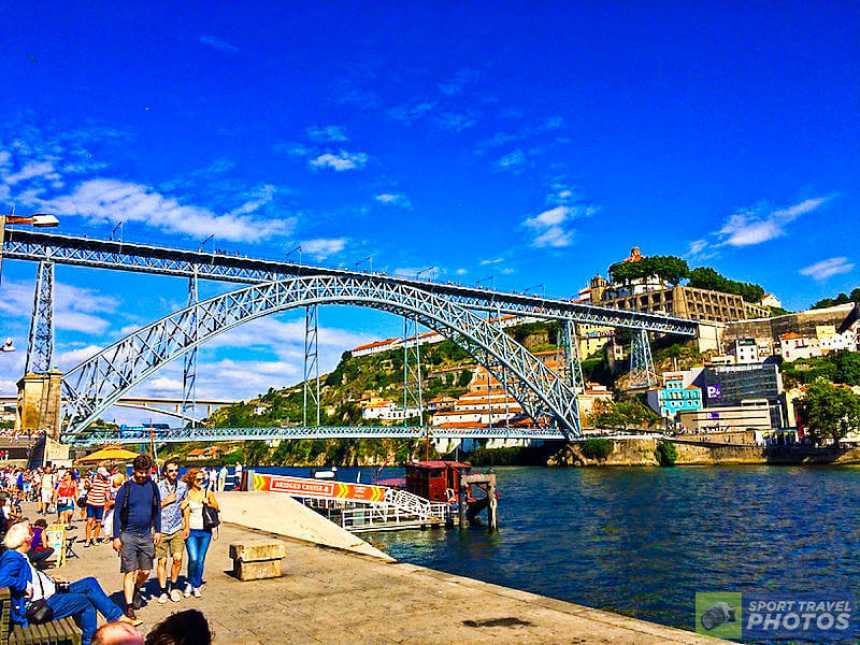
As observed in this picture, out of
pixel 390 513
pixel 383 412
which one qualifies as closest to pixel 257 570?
pixel 390 513

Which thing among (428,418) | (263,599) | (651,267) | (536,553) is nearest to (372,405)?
(428,418)

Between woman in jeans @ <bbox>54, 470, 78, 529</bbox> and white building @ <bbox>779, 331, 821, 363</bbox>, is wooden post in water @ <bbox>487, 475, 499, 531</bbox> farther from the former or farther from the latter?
white building @ <bbox>779, 331, 821, 363</bbox>

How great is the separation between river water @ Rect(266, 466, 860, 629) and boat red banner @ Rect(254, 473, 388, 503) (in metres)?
1.71

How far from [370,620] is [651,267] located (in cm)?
9637

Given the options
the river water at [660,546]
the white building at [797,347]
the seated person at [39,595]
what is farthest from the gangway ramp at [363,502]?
the white building at [797,347]

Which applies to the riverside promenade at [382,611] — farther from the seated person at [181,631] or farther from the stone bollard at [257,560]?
the seated person at [181,631]

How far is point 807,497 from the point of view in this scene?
28562 mm

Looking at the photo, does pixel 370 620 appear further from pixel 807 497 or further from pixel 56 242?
pixel 56 242

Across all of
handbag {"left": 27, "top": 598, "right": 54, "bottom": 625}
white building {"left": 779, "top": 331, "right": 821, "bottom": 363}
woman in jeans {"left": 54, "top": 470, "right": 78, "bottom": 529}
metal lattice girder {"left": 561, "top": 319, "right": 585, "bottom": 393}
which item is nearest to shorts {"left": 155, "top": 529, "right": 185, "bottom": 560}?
handbag {"left": 27, "top": 598, "right": 54, "bottom": 625}

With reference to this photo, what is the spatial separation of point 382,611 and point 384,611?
19 mm

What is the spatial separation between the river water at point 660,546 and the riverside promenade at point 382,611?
201 inches

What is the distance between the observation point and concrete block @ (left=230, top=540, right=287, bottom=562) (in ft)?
26.7

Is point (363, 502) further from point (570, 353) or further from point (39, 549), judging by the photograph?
point (570, 353)

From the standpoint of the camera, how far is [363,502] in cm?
2306
